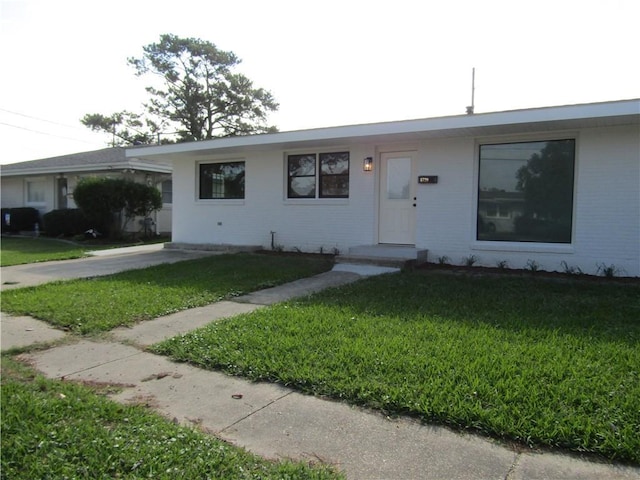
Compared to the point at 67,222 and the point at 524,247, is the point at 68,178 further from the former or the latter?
the point at 524,247

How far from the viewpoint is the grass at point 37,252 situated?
11.5m

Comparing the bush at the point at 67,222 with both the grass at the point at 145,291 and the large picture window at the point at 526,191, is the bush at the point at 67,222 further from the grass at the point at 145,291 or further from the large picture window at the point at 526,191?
the large picture window at the point at 526,191

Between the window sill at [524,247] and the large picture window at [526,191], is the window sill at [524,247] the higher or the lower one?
the lower one

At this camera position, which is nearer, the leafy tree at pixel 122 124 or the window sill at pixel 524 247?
the window sill at pixel 524 247

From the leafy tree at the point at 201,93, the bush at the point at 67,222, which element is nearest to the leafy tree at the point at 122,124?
the leafy tree at the point at 201,93

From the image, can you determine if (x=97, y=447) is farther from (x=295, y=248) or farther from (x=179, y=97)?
(x=179, y=97)

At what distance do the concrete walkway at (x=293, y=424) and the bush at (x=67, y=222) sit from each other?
13744 mm

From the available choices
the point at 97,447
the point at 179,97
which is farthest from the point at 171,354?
the point at 179,97

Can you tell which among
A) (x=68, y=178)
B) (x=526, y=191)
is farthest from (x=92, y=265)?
(x=68, y=178)

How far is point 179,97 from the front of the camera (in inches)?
1437

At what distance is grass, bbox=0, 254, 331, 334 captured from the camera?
5.82 meters

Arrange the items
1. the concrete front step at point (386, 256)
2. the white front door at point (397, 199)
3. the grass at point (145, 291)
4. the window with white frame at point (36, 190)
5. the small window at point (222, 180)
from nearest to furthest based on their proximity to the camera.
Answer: the grass at point (145, 291), the concrete front step at point (386, 256), the white front door at point (397, 199), the small window at point (222, 180), the window with white frame at point (36, 190)

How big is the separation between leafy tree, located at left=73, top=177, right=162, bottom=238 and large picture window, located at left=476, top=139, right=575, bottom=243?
39.5ft

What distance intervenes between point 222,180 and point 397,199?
215 inches
